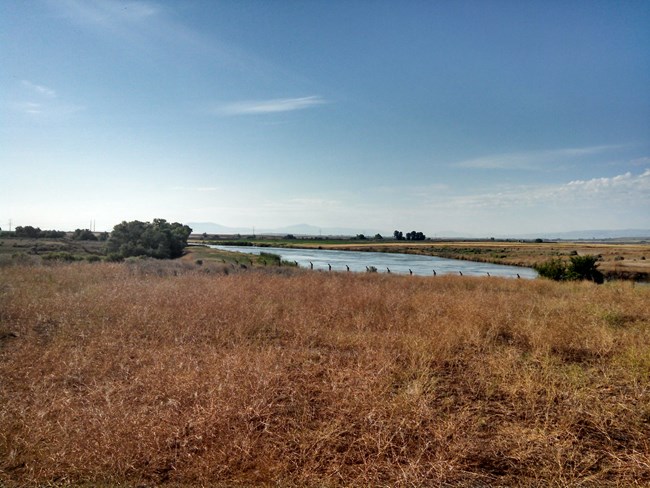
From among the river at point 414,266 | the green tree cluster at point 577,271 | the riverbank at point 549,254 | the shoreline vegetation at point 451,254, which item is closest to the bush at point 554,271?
the green tree cluster at point 577,271

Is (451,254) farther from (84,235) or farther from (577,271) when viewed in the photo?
(84,235)

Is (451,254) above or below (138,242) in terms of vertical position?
below

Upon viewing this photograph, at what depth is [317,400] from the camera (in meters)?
4.78

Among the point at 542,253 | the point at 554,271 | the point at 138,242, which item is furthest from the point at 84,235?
the point at 542,253

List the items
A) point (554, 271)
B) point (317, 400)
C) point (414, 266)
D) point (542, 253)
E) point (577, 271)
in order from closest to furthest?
1. point (317, 400)
2. point (577, 271)
3. point (554, 271)
4. point (414, 266)
5. point (542, 253)

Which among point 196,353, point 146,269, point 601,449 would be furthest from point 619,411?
point 146,269

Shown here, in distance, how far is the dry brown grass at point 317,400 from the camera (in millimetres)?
3557

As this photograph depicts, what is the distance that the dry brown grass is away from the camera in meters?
3.56

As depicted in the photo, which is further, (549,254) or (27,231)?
(549,254)

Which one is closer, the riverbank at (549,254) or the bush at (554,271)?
the bush at (554,271)

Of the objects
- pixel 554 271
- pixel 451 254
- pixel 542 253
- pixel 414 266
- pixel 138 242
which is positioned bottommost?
pixel 414 266

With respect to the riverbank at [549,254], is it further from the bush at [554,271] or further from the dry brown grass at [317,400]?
the dry brown grass at [317,400]

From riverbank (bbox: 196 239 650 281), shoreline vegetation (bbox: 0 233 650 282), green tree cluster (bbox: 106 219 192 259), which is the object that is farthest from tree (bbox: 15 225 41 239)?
riverbank (bbox: 196 239 650 281)

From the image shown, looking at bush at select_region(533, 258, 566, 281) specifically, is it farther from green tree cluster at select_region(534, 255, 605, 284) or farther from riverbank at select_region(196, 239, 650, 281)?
riverbank at select_region(196, 239, 650, 281)
